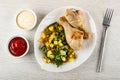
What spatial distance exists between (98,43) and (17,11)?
36cm

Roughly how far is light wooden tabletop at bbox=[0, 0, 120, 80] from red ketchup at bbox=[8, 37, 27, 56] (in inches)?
1.9

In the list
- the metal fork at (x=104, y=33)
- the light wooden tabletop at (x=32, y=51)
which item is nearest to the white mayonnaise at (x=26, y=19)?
the light wooden tabletop at (x=32, y=51)

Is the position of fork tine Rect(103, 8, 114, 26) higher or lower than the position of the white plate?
higher

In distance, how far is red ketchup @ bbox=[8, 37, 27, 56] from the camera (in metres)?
1.29

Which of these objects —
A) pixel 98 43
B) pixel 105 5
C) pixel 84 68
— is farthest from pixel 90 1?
pixel 84 68

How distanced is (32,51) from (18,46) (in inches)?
2.9

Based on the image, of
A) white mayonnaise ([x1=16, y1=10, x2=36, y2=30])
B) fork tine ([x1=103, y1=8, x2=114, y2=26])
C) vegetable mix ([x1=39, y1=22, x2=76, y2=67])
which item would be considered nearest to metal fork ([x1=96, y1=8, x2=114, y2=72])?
fork tine ([x1=103, y1=8, x2=114, y2=26])

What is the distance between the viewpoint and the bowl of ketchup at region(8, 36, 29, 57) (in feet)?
4.25

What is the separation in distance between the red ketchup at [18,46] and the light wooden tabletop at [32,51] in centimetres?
5

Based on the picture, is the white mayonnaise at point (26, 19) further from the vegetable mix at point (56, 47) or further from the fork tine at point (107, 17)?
the fork tine at point (107, 17)

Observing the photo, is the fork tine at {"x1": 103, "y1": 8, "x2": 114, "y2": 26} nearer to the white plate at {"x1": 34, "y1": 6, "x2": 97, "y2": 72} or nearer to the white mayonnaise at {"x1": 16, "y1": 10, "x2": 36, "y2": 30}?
the white plate at {"x1": 34, "y1": 6, "x2": 97, "y2": 72}

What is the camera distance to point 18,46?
1.29 metres

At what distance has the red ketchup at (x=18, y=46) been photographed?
129cm

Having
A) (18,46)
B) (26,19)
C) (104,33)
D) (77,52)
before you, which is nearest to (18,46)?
(18,46)
